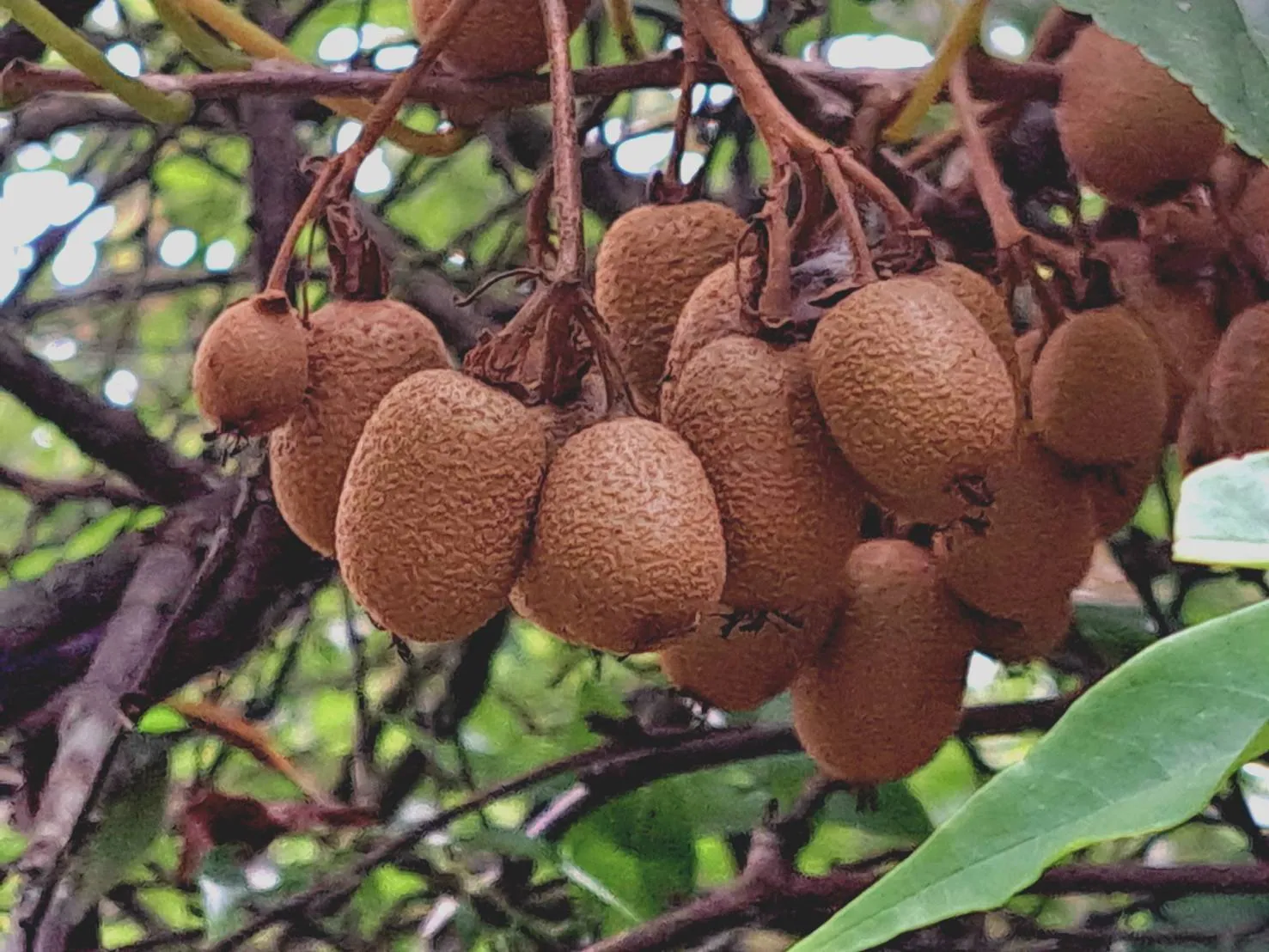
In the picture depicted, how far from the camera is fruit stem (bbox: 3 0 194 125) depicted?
728 mm

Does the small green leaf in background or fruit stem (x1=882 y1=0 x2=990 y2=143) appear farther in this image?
fruit stem (x1=882 y1=0 x2=990 y2=143)

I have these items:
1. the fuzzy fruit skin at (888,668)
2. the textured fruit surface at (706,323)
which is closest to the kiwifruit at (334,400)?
the textured fruit surface at (706,323)

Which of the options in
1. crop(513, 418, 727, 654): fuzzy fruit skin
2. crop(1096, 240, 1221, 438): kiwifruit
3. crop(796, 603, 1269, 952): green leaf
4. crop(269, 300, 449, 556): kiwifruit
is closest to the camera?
crop(796, 603, 1269, 952): green leaf

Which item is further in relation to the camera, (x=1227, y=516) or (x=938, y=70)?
(x=938, y=70)

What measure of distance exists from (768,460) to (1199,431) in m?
0.25

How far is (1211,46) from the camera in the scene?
22.3 inches

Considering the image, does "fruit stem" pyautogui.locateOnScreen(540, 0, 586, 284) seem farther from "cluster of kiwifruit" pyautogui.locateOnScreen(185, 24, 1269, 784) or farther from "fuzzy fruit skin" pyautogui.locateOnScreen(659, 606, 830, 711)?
"fuzzy fruit skin" pyautogui.locateOnScreen(659, 606, 830, 711)

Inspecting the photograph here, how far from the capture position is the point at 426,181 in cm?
152

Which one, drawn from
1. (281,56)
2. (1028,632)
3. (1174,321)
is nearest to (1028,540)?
(1028,632)

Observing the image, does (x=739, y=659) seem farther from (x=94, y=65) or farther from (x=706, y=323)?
(x=94, y=65)

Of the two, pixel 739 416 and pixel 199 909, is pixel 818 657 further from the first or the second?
Result: pixel 199 909

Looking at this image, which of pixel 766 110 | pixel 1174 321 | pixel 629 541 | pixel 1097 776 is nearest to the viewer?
pixel 1097 776

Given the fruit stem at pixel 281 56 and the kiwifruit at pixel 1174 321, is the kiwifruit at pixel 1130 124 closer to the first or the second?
the kiwifruit at pixel 1174 321

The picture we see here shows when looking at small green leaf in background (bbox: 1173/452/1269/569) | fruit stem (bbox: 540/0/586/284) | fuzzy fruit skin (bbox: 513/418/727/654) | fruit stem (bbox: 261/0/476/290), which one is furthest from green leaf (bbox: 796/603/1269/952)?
fruit stem (bbox: 261/0/476/290)
